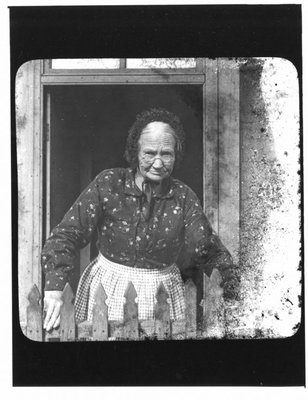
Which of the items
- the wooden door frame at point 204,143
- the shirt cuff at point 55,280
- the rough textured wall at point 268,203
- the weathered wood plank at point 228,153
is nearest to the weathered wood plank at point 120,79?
the wooden door frame at point 204,143

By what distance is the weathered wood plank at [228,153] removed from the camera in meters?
2.56

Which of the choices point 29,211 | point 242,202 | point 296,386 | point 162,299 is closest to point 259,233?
point 242,202

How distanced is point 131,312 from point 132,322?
0.13ft

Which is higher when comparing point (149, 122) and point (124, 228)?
point (149, 122)

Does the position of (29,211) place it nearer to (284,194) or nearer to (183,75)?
(183,75)

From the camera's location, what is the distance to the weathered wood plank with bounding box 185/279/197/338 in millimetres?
2547

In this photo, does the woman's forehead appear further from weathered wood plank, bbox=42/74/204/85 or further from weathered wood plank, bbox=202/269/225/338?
weathered wood plank, bbox=202/269/225/338

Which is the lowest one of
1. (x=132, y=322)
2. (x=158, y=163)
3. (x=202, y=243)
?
(x=132, y=322)

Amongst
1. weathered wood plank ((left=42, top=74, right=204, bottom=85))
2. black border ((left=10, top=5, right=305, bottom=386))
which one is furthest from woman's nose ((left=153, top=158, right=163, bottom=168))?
black border ((left=10, top=5, right=305, bottom=386))

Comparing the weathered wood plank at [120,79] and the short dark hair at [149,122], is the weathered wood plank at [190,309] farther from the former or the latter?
the weathered wood plank at [120,79]

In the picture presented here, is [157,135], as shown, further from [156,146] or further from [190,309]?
[190,309]

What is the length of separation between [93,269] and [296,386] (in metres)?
0.93

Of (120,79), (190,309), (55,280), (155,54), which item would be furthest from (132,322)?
(155,54)

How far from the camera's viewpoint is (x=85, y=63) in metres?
2.57
